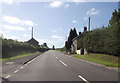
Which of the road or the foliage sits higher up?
the foliage

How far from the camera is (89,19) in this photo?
1128 inches

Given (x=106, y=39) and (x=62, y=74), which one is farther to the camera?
(x=106, y=39)

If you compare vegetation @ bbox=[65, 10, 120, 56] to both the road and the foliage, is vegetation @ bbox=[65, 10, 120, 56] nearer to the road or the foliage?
the foliage

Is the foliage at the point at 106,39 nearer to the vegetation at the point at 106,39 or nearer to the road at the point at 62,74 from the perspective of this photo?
the vegetation at the point at 106,39

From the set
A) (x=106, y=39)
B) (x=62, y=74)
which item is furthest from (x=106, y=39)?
(x=62, y=74)

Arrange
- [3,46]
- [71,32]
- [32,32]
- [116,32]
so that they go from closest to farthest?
[116,32] < [3,46] < [32,32] < [71,32]

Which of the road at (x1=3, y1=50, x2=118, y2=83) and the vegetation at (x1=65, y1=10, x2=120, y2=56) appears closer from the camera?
Answer: the road at (x1=3, y1=50, x2=118, y2=83)

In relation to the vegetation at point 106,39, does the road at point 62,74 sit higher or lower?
lower

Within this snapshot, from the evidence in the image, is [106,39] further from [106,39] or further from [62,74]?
[62,74]

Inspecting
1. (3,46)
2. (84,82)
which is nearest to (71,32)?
(3,46)

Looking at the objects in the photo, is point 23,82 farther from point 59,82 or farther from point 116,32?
point 116,32

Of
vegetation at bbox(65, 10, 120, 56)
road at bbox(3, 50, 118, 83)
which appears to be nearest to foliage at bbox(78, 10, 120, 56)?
vegetation at bbox(65, 10, 120, 56)

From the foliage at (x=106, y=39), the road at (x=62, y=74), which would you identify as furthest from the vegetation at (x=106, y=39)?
the road at (x=62, y=74)

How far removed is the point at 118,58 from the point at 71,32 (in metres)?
55.1
